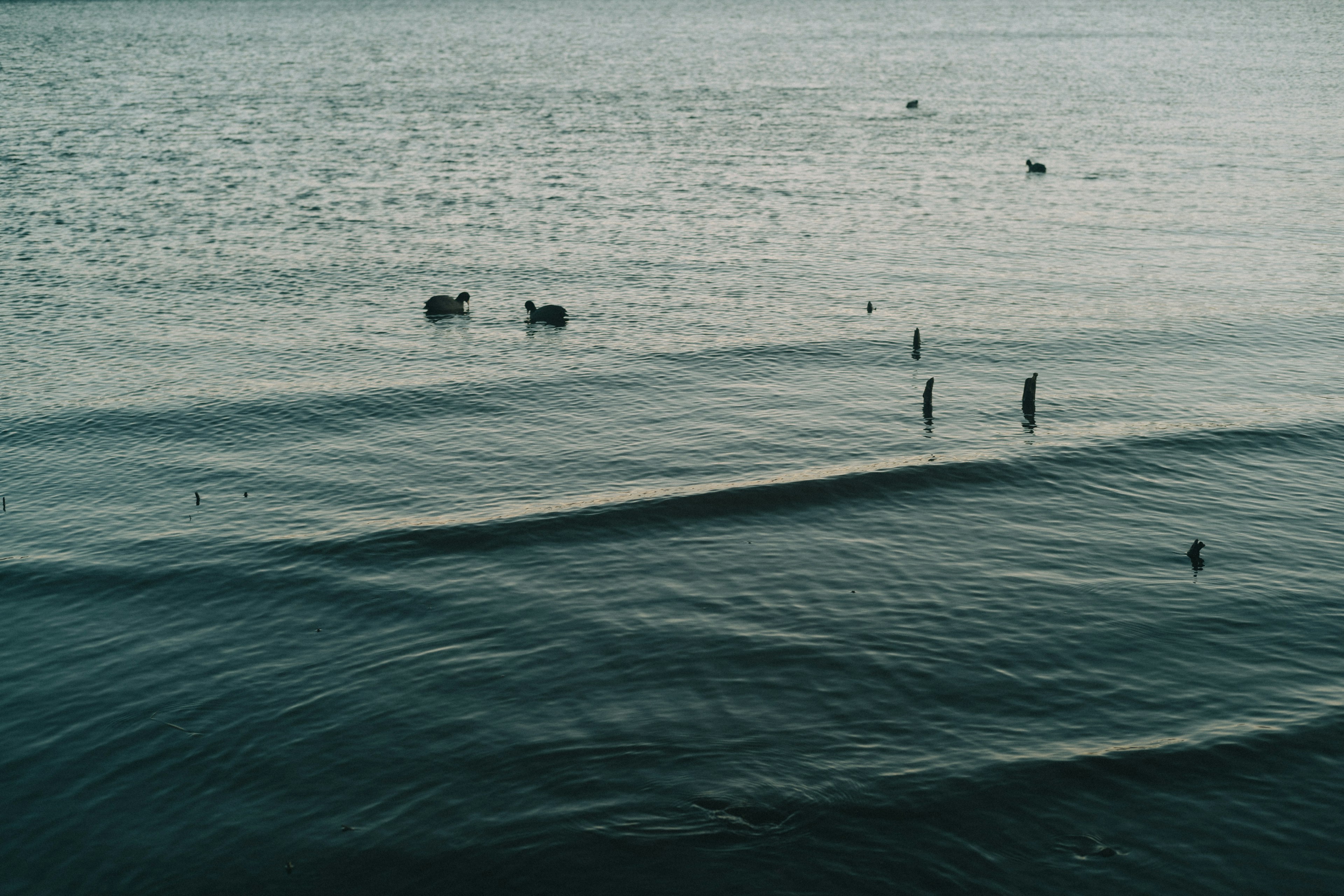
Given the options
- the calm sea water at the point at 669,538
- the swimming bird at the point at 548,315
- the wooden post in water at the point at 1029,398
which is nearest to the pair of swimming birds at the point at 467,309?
the swimming bird at the point at 548,315

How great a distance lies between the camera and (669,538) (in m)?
32.7

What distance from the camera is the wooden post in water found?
133ft

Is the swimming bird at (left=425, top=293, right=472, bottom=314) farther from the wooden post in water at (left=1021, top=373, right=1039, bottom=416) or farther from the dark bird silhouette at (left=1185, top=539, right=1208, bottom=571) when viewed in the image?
the dark bird silhouette at (left=1185, top=539, right=1208, bottom=571)

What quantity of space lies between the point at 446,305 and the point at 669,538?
2475 cm

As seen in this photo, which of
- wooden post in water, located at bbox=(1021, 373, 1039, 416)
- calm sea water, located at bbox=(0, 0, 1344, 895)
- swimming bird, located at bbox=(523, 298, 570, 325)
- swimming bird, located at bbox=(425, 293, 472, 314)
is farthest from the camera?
swimming bird, located at bbox=(425, 293, 472, 314)

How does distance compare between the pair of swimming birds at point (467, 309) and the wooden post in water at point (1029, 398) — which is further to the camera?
the pair of swimming birds at point (467, 309)

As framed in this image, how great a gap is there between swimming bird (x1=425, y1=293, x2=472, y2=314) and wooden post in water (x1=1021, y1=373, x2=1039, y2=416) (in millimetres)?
26272

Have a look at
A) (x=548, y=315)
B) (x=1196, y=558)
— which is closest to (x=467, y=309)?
(x=548, y=315)

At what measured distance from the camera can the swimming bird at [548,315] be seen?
5162 cm

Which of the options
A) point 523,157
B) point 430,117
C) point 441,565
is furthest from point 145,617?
point 430,117

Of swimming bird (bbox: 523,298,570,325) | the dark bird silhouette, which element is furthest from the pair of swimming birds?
the dark bird silhouette

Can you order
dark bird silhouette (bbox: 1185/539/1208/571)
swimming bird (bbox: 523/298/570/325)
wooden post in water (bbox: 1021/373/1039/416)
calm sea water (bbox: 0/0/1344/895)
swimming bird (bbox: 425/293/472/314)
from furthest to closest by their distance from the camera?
swimming bird (bbox: 425/293/472/314)
swimming bird (bbox: 523/298/570/325)
wooden post in water (bbox: 1021/373/1039/416)
dark bird silhouette (bbox: 1185/539/1208/571)
calm sea water (bbox: 0/0/1344/895)

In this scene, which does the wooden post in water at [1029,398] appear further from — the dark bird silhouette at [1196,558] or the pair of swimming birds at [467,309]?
the pair of swimming birds at [467,309]

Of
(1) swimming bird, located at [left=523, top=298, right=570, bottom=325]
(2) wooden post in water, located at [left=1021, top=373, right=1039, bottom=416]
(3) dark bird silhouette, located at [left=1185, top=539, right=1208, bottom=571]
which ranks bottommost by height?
(3) dark bird silhouette, located at [left=1185, top=539, right=1208, bottom=571]
